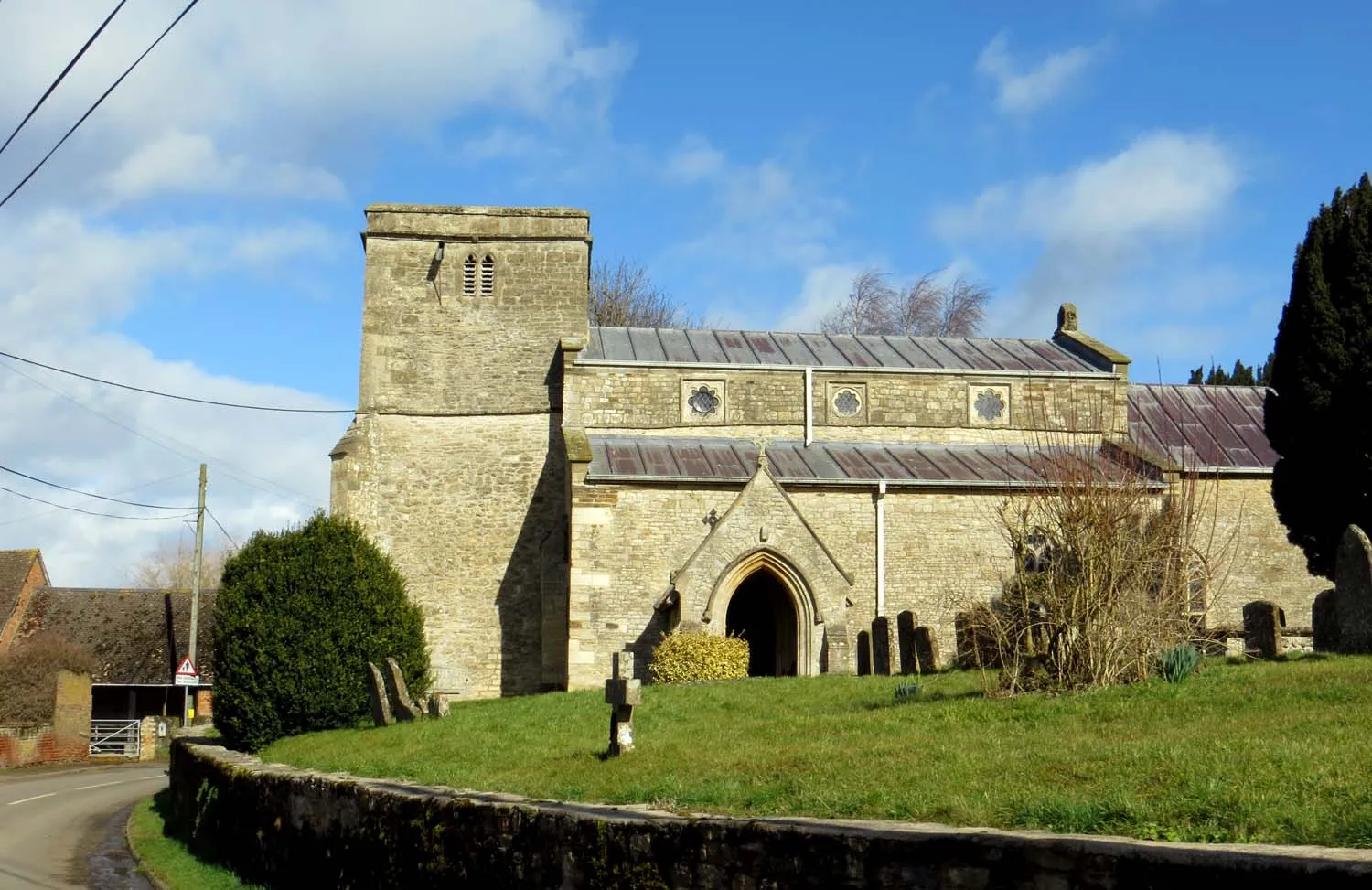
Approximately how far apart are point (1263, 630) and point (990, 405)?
48.2 ft

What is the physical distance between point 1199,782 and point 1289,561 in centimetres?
2369

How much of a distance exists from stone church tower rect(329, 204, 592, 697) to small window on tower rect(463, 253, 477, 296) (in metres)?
0.03

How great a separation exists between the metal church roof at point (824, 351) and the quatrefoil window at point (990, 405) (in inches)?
28.9

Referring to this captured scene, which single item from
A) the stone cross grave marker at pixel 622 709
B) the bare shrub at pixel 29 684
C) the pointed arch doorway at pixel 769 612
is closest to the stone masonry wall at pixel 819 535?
the pointed arch doorway at pixel 769 612

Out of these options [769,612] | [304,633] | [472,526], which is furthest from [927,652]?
[472,526]

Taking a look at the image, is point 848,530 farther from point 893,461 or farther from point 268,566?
point 268,566

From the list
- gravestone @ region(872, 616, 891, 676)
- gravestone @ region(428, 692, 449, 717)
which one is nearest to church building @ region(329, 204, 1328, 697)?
gravestone @ region(872, 616, 891, 676)

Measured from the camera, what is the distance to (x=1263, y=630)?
52.0 feet

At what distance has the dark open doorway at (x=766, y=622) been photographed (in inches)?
988

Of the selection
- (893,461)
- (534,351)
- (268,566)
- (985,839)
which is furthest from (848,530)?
(985,839)

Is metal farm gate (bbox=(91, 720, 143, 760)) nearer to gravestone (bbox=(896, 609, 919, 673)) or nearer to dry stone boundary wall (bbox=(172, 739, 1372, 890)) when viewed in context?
dry stone boundary wall (bbox=(172, 739, 1372, 890))

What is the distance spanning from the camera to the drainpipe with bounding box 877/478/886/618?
26.4 metres

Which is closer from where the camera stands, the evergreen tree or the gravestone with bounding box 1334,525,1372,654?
the gravestone with bounding box 1334,525,1372,654

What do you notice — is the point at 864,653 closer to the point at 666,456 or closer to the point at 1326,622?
the point at 1326,622
